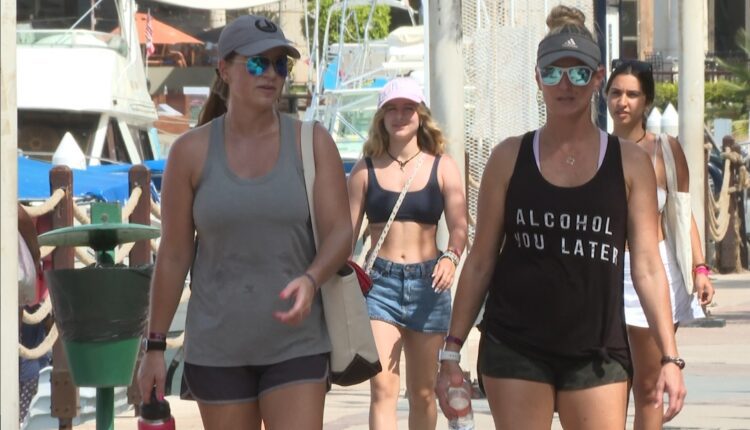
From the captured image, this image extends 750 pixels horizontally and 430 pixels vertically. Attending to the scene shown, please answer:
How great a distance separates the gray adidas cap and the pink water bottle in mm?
1650

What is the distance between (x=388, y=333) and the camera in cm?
818

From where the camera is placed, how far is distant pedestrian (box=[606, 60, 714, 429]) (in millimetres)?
7371

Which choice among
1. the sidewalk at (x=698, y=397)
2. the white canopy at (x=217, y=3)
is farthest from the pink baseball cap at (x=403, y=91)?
the white canopy at (x=217, y=3)

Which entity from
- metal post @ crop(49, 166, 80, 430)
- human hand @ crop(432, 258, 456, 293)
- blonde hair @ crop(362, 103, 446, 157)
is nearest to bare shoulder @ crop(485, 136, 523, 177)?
human hand @ crop(432, 258, 456, 293)

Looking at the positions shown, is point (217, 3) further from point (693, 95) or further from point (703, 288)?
point (703, 288)

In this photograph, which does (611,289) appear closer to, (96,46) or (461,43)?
(461,43)

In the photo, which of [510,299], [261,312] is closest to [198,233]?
[261,312]

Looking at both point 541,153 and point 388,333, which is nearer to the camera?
point 541,153

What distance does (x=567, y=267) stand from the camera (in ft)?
17.6

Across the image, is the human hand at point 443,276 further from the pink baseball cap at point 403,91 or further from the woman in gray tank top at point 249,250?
the woman in gray tank top at point 249,250

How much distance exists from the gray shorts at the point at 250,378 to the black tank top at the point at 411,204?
9.93 feet

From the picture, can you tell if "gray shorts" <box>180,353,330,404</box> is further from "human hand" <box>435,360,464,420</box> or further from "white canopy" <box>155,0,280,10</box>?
"white canopy" <box>155,0,280,10</box>

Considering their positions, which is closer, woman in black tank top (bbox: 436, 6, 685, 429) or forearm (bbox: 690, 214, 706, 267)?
woman in black tank top (bbox: 436, 6, 685, 429)

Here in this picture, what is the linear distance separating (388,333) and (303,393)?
2959mm
